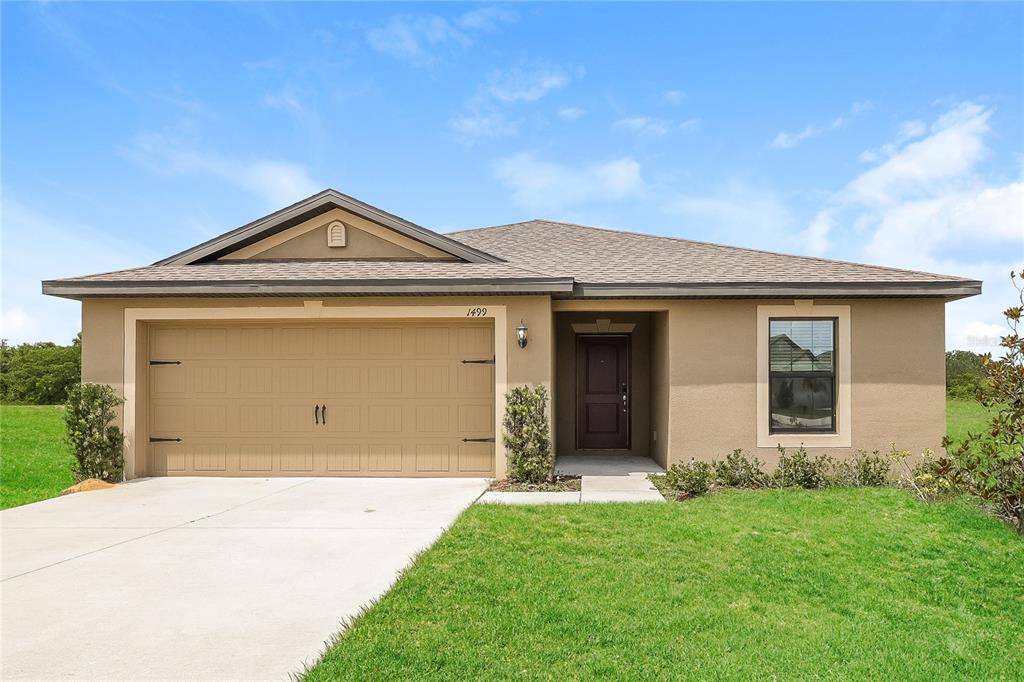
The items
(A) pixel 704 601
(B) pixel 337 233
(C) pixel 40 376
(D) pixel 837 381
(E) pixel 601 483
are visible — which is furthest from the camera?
(C) pixel 40 376

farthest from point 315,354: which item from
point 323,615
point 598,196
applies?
point 598,196

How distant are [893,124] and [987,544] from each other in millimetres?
9018

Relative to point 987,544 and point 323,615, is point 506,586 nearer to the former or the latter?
point 323,615

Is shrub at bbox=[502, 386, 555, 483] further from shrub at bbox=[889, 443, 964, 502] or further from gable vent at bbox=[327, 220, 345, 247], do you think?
shrub at bbox=[889, 443, 964, 502]

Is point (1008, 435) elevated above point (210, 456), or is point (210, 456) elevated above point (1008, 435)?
point (1008, 435)

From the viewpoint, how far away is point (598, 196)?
16.4 metres

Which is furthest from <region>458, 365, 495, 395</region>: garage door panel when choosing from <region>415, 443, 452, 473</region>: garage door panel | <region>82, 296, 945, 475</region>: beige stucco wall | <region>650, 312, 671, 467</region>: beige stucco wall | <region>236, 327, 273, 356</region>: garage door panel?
<region>236, 327, 273, 356</region>: garage door panel

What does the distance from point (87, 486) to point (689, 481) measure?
8.39 metres

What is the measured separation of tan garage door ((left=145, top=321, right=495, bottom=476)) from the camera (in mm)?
9398

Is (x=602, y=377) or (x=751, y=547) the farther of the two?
(x=602, y=377)

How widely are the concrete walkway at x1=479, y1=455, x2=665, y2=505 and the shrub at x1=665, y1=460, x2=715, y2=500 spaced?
10.9 inches

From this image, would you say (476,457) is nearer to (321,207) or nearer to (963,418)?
(321,207)

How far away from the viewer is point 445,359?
9438 millimetres

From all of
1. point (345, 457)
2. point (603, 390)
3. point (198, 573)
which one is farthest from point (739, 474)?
point (198, 573)
